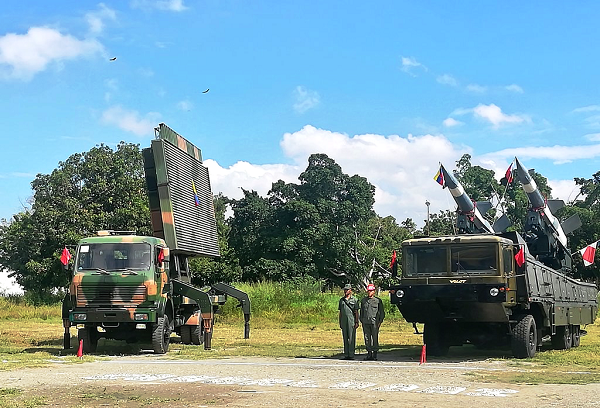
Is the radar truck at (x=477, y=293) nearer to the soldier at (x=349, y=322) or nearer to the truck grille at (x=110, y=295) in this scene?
the soldier at (x=349, y=322)

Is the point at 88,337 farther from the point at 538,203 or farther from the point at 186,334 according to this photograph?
the point at 538,203

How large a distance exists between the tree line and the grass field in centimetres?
558

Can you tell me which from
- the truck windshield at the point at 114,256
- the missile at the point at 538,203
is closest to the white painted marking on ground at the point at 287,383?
the truck windshield at the point at 114,256

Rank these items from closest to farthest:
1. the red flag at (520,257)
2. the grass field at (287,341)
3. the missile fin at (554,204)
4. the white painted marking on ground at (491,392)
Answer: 1. the white painted marking on ground at (491,392)
2. the grass field at (287,341)
3. the red flag at (520,257)
4. the missile fin at (554,204)

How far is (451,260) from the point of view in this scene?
16.5m

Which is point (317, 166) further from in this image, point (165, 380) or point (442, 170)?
point (165, 380)

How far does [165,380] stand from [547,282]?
32.5 feet

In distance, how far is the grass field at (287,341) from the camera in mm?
15164

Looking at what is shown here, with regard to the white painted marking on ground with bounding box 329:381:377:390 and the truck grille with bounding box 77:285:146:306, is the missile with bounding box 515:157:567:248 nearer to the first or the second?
the truck grille with bounding box 77:285:146:306

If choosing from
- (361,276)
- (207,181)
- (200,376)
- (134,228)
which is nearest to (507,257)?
(200,376)

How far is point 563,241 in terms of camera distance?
26141 mm

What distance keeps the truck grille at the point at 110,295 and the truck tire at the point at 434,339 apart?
21.2 feet

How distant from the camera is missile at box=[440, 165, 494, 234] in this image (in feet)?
85.6

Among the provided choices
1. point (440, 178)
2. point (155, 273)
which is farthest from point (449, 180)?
point (155, 273)
